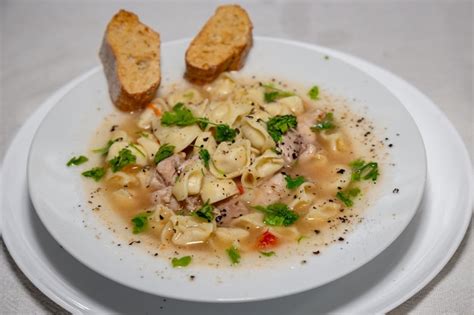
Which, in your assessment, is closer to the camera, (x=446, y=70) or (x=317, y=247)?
(x=317, y=247)

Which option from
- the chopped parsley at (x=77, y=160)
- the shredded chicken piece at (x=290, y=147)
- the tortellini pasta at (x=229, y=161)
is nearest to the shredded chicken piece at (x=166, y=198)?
the tortellini pasta at (x=229, y=161)

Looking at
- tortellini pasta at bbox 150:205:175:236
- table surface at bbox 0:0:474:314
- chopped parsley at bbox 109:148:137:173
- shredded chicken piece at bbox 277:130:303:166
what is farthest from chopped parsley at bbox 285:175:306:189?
table surface at bbox 0:0:474:314

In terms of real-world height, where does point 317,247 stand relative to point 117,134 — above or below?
above

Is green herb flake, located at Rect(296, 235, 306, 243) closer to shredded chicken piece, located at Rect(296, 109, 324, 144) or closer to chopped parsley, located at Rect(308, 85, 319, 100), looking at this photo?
shredded chicken piece, located at Rect(296, 109, 324, 144)

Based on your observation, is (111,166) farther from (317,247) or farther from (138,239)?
(317,247)

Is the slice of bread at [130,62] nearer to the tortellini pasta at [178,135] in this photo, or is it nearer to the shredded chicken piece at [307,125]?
the tortellini pasta at [178,135]

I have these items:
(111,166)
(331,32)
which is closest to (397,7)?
(331,32)

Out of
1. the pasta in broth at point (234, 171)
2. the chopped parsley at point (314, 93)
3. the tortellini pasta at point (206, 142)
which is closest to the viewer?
the pasta in broth at point (234, 171)
